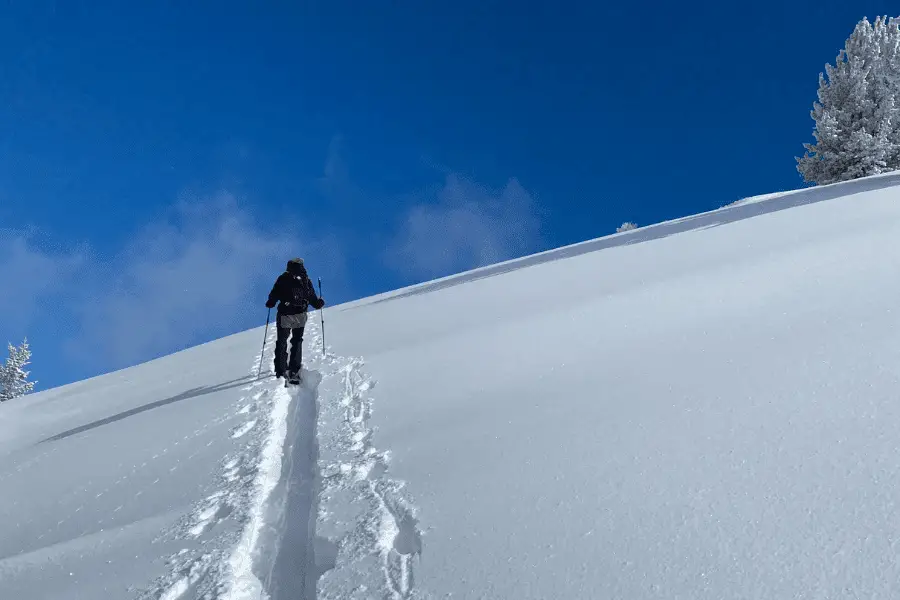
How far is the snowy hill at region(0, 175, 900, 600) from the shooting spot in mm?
3029

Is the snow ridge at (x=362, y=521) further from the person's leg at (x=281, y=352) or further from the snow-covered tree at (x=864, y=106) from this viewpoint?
the snow-covered tree at (x=864, y=106)

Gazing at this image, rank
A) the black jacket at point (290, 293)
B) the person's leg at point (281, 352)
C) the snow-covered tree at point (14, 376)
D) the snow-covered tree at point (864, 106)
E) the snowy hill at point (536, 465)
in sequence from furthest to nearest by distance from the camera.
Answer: the snow-covered tree at point (14, 376)
the snow-covered tree at point (864, 106)
the black jacket at point (290, 293)
the person's leg at point (281, 352)
the snowy hill at point (536, 465)

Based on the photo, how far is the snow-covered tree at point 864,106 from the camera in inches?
926

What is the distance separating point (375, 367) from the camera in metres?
8.59

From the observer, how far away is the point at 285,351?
9195 millimetres

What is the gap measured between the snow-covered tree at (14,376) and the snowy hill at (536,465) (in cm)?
3099

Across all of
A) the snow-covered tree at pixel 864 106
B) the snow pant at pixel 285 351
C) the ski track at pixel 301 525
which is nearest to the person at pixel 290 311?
the snow pant at pixel 285 351

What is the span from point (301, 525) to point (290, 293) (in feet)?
18.2

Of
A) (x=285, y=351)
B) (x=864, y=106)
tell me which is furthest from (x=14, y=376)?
(x=864, y=106)

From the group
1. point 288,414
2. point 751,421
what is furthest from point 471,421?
point 288,414

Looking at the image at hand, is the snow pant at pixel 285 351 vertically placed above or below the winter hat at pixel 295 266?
below

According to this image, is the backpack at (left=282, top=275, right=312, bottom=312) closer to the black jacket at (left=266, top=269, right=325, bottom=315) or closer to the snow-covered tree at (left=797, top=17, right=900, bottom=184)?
the black jacket at (left=266, top=269, right=325, bottom=315)

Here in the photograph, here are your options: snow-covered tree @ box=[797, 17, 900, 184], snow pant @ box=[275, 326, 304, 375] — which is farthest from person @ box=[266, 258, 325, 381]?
snow-covered tree @ box=[797, 17, 900, 184]

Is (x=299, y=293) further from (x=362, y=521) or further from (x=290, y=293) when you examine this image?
(x=362, y=521)
